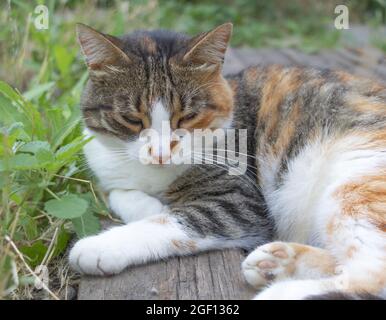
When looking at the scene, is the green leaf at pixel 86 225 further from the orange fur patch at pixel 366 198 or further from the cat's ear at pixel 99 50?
the orange fur patch at pixel 366 198

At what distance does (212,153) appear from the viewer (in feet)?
8.08

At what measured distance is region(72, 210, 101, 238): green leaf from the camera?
226cm

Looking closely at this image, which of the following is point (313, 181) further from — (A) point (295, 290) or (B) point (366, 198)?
(A) point (295, 290)

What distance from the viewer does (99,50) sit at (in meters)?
2.37

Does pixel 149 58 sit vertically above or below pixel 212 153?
above

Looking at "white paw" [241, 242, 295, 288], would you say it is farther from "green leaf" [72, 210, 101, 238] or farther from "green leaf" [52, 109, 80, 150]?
"green leaf" [52, 109, 80, 150]

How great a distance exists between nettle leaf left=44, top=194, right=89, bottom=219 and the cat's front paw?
12 cm

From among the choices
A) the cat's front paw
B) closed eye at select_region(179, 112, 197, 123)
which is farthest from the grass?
closed eye at select_region(179, 112, 197, 123)

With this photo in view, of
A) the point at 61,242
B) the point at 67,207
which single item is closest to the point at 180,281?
the point at 67,207

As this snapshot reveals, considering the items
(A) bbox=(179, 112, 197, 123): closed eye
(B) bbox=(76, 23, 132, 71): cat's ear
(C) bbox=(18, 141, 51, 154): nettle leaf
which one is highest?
(B) bbox=(76, 23, 132, 71): cat's ear

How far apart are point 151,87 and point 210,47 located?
0.32 m
